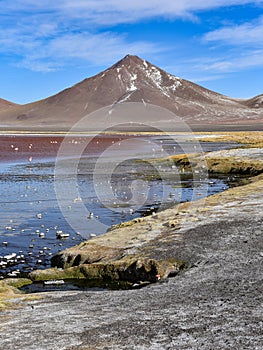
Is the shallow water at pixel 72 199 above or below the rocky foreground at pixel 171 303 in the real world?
above

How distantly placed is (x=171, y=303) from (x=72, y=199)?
2106cm

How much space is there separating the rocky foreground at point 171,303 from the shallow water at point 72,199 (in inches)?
108

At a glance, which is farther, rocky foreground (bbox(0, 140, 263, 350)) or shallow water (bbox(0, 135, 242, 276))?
shallow water (bbox(0, 135, 242, 276))

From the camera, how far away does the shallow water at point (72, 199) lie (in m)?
21.0

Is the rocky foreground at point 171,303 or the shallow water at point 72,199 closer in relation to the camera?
the rocky foreground at point 171,303

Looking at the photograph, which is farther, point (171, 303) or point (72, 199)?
point (72, 199)

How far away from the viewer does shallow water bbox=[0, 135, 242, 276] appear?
69.1 feet

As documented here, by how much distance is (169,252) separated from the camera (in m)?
16.7

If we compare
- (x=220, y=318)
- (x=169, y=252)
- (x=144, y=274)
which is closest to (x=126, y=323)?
(x=220, y=318)

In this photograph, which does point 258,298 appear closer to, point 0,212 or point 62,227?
point 62,227

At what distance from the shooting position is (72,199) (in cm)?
3219

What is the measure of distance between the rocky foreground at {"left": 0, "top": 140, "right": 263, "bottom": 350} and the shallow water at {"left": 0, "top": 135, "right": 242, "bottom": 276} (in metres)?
2.74

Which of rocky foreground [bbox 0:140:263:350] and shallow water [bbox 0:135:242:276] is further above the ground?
shallow water [bbox 0:135:242:276]

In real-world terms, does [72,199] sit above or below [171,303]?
above
